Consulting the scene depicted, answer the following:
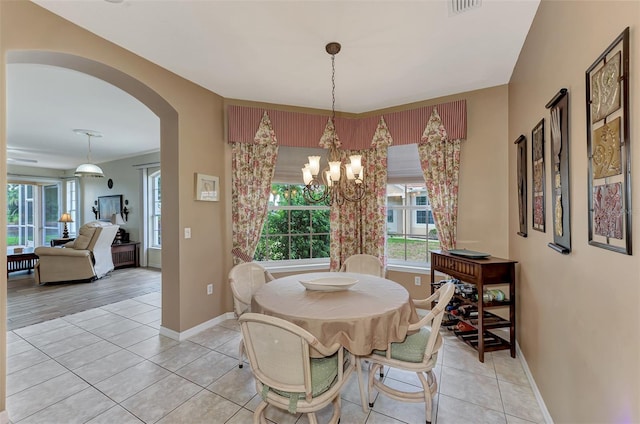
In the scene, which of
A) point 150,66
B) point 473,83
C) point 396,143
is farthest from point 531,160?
point 150,66

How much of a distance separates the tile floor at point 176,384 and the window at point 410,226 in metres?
1.21

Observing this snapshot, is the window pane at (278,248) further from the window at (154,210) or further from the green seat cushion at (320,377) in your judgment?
the window at (154,210)

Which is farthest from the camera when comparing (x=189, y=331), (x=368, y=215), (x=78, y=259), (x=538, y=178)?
(x=78, y=259)

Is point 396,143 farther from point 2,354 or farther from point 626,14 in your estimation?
point 2,354

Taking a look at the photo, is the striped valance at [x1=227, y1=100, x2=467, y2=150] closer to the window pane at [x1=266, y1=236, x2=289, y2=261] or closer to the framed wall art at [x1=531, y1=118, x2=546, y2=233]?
the framed wall art at [x1=531, y1=118, x2=546, y2=233]

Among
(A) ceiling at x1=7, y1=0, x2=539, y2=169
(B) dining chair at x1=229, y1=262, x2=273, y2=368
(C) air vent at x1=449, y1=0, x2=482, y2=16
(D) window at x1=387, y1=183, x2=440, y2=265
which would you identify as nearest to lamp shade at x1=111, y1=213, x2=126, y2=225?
(A) ceiling at x1=7, y1=0, x2=539, y2=169

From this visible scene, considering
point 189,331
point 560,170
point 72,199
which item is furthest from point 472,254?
point 72,199

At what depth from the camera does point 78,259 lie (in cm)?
507

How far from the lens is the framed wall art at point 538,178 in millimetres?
1886

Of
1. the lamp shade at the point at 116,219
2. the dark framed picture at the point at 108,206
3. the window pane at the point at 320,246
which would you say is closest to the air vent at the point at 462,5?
the window pane at the point at 320,246

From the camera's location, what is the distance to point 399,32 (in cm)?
217

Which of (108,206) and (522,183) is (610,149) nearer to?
(522,183)

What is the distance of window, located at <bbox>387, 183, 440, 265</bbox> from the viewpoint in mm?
3719

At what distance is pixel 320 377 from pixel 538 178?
2.01 meters
